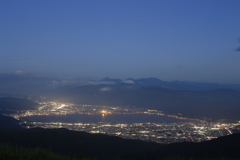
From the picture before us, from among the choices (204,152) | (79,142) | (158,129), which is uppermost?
(204,152)

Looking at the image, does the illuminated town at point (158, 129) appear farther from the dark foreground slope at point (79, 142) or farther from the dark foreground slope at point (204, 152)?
the dark foreground slope at point (204, 152)

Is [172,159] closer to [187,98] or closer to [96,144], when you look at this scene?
[96,144]

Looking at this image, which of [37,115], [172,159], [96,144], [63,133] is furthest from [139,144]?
[37,115]

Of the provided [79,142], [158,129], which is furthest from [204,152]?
[158,129]

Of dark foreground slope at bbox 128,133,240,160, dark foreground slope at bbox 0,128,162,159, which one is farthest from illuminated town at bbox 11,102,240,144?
dark foreground slope at bbox 128,133,240,160

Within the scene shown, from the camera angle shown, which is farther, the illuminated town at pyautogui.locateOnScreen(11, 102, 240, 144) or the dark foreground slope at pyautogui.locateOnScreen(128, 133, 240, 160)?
the illuminated town at pyautogui.locateOnScreen(11, 102, 240, 144)

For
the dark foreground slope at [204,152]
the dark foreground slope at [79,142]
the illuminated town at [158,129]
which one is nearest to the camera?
the dark foreground slope at [204,152]

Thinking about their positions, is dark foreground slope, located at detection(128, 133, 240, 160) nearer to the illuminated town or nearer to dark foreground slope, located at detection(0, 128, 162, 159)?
dark foreground slope, located at detection(0, 128, 162, 159)

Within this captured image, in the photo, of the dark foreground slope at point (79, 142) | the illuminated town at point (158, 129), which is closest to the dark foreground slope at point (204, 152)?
the dark foreground slope at point (79, 142)

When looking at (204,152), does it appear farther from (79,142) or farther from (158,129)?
(158,129)

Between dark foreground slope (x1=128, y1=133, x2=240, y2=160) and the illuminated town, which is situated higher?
dark foreground slope (x1=128, y1=133, x2=240, y2=160)

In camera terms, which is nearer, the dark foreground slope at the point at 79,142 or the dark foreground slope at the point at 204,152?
the dark foreground slope at the point at 204,152
